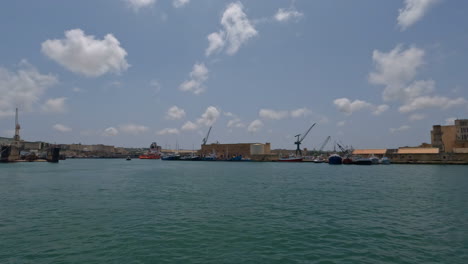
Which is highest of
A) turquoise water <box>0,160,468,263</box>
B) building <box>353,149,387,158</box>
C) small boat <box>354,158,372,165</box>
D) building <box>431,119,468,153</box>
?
building <box>431,119,468,153</box>

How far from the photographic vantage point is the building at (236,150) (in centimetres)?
17162

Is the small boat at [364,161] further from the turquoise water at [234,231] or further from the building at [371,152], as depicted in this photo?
the turquoise water at [234,231]

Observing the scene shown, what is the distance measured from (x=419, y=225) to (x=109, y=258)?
15.9m

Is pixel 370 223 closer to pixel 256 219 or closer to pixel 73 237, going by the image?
pixel 256 219

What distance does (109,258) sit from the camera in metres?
10.5

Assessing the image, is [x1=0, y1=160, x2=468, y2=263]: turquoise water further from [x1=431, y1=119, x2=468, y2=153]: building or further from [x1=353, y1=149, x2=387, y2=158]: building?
[x1=431, y1=119, x2=468, y2=153]: building

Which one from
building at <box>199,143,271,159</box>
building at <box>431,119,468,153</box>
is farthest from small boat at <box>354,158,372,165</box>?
building at <box>199,143,271,159</box>

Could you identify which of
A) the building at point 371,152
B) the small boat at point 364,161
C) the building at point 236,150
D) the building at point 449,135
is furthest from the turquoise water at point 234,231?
the building at point 236,150

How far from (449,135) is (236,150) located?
109874 mm

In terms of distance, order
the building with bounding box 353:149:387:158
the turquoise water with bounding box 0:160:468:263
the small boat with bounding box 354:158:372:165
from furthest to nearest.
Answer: the building with bounding box 353:149:387:158 < the small boat with bounding box 354:158:372:165 < the turquoise water with bounding box 0:160:468:263

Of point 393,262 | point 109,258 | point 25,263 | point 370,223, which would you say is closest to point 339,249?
point 393,262

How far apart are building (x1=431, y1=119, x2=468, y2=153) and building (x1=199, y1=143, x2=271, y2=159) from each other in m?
86.9

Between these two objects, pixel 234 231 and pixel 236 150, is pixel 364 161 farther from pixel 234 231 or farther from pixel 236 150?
pixel 234 231

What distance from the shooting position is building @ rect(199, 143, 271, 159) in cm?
17162
